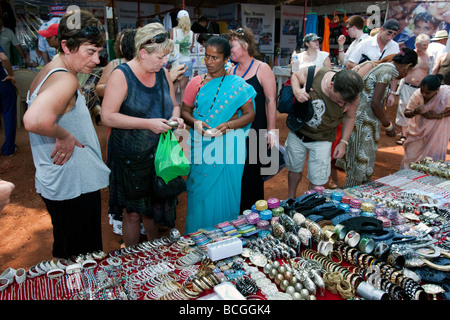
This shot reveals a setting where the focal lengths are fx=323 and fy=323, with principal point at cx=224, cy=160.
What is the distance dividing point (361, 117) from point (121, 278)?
3.08m

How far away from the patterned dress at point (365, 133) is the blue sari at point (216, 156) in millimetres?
1526

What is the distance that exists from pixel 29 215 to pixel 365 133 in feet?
13.6

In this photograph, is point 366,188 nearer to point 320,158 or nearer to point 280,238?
point 320,158

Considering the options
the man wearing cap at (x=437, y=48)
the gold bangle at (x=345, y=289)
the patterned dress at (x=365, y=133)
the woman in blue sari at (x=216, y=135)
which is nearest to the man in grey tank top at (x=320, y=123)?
the patterned dress at (x=365, y=133)

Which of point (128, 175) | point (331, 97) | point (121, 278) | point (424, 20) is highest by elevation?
point (424, 20)

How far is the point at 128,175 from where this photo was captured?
7.97 ft

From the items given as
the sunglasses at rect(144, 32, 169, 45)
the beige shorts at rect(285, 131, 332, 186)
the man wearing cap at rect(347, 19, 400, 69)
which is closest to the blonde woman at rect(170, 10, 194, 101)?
the man wearing cap at rect(347, 19, 400, 69)

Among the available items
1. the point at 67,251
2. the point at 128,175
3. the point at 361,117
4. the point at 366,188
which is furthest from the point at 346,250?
the point at 361,117

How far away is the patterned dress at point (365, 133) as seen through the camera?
3.49 meters

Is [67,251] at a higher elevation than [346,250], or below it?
below

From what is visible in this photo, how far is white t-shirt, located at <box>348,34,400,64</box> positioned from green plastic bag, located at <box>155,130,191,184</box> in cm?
446

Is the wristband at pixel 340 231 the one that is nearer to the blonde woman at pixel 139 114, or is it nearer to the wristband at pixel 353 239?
the wristband at pixel 353 239

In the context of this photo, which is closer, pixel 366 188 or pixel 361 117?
pixel 366 188

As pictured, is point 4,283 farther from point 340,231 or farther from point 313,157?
point 313,157
